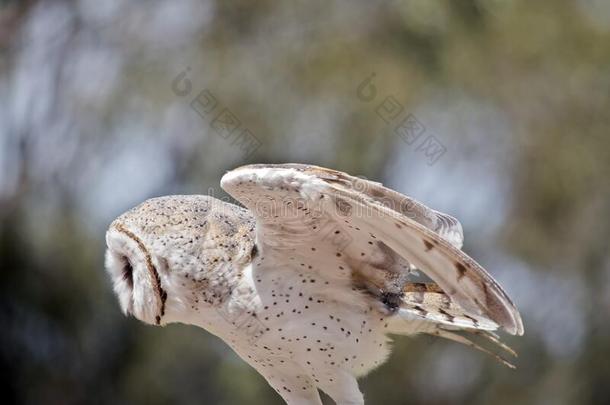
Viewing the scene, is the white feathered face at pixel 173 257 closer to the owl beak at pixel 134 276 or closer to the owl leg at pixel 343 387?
the owl beak at pixel 134 276

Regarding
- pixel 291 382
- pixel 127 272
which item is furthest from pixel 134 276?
pixel 291 382

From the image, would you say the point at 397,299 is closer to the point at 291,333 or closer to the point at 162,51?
the point at 291,333

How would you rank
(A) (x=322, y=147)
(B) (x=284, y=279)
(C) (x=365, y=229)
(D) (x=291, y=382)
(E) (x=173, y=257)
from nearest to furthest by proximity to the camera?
(C) (x=365, y=229) → (E) (x=173, y=257) → (B) (x=284, y=279) → (D) (x=291, y=382) → (A) (x=322, y=147)

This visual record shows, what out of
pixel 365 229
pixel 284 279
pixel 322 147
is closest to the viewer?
pixel 365 229

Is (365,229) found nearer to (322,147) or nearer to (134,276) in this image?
(134,276)

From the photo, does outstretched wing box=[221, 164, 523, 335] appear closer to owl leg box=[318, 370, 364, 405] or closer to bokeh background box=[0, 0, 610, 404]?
owl leg box=[318, 370, 364, 405]

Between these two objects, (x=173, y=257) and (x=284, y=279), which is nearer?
(x=173, y=257)

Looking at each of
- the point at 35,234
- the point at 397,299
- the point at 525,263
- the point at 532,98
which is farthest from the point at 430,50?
the point at 397,299
